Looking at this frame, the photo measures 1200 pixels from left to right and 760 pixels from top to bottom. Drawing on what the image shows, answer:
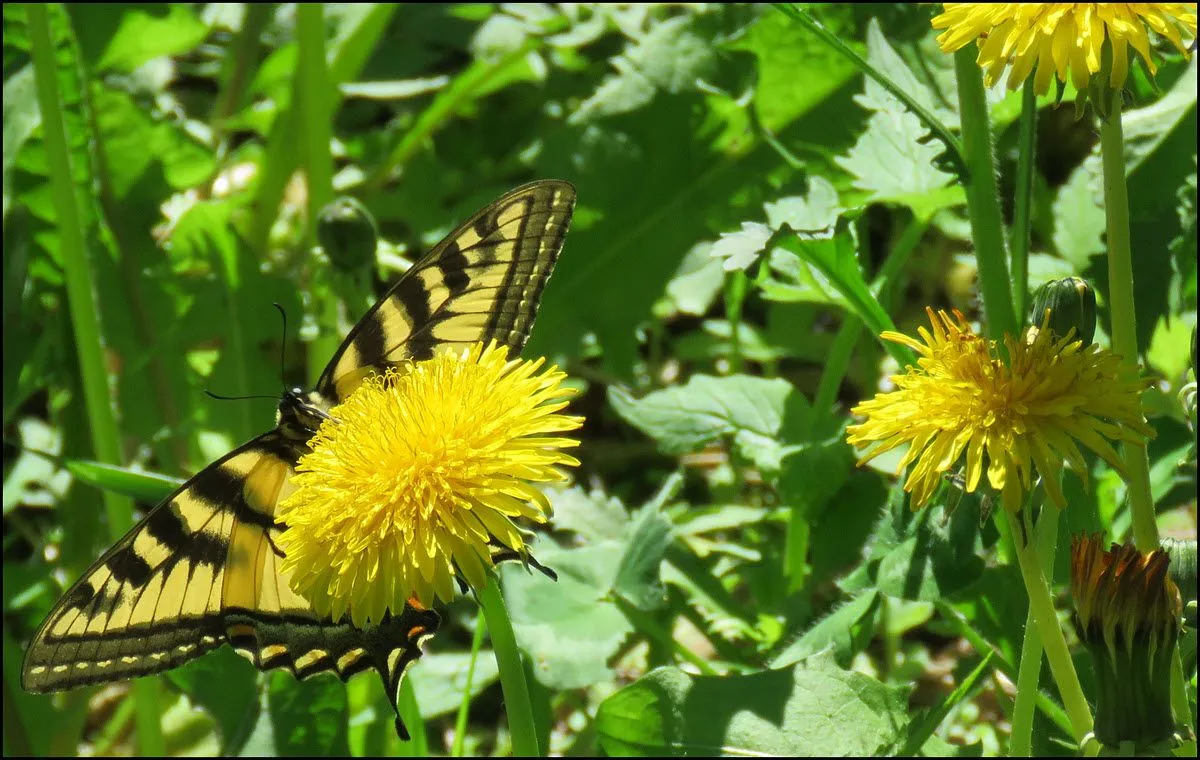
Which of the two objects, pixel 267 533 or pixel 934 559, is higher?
pixel 267 533

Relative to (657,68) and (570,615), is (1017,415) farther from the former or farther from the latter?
(657,68)

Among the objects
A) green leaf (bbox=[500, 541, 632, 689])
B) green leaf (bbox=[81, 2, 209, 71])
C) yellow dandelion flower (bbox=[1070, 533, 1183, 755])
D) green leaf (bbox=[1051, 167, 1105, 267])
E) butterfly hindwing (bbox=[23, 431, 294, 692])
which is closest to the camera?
yellow dandelion flower (bbox=[1070, 533, 1183, 755])

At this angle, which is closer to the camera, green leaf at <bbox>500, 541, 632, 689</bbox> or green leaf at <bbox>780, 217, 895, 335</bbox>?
green leaf at <bbox>780, 217, 895, 335</bbox>

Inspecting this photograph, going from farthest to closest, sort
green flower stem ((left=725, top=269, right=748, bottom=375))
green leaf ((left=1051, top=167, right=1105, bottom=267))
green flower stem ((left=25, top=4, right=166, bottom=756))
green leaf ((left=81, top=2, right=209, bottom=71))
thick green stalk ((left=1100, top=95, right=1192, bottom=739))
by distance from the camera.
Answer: green leaf ((left=81, top=2, right=209, bottom=71))
green flower stem ((left=725, top=269, right=748, bottom=375))
green flower stem ((left=25, top=4, right=166, bottom=756))
green leaf ((left=1051, top=167, right=1105, bottom=267))
thick green stalk ((left=1100, top=95, right=1192, bottom=739))

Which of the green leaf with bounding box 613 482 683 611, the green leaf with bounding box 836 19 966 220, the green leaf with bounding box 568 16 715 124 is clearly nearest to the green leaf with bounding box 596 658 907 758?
the green leaf with bounding box 613 482 683 611

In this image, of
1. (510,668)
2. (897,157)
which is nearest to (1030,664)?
(510,668)

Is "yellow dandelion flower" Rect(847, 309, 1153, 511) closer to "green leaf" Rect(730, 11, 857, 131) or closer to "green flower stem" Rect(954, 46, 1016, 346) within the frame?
"green flower stem" Rect(954, 46, 1016, 346)

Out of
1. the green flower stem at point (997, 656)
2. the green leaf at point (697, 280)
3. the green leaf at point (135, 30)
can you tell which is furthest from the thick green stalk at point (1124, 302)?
the green leaf at point (135, 30)
